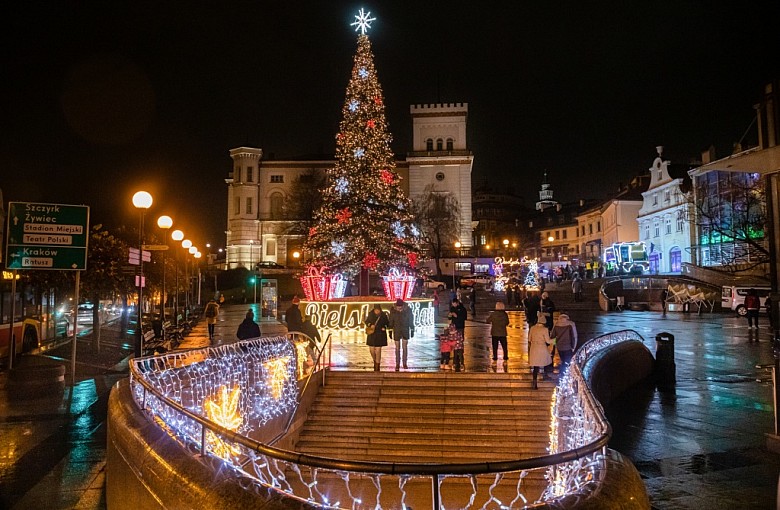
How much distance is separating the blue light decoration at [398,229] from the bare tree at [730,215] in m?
20.4

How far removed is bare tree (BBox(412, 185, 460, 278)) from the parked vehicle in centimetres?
3252

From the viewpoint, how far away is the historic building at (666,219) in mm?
53500

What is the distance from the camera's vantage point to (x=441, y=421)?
11.4 metres

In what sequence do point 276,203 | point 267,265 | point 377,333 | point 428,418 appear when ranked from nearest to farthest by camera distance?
point 428,418 < point 377,333 < point 267,265 < point 276,203

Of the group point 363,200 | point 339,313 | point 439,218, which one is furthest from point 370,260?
point 439,218

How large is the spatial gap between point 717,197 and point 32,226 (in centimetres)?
4906

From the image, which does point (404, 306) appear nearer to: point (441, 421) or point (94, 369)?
point (441, 421)

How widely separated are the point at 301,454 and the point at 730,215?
47.9 meters

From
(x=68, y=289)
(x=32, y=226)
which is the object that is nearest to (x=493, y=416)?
(x=32, y=226)

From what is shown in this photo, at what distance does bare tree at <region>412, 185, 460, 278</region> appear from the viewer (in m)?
65.8

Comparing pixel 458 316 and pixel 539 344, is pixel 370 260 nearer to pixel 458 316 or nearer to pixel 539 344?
pixel 458 316

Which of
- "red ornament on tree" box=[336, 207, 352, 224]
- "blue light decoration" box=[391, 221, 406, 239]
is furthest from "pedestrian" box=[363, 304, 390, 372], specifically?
"blue light decoration" box=[391, 221, 406, 239]

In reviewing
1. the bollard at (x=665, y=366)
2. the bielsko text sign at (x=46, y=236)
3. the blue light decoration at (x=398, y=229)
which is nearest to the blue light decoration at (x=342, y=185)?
the blue light decoration at (x=398, y=229)

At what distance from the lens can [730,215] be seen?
42938 mm
